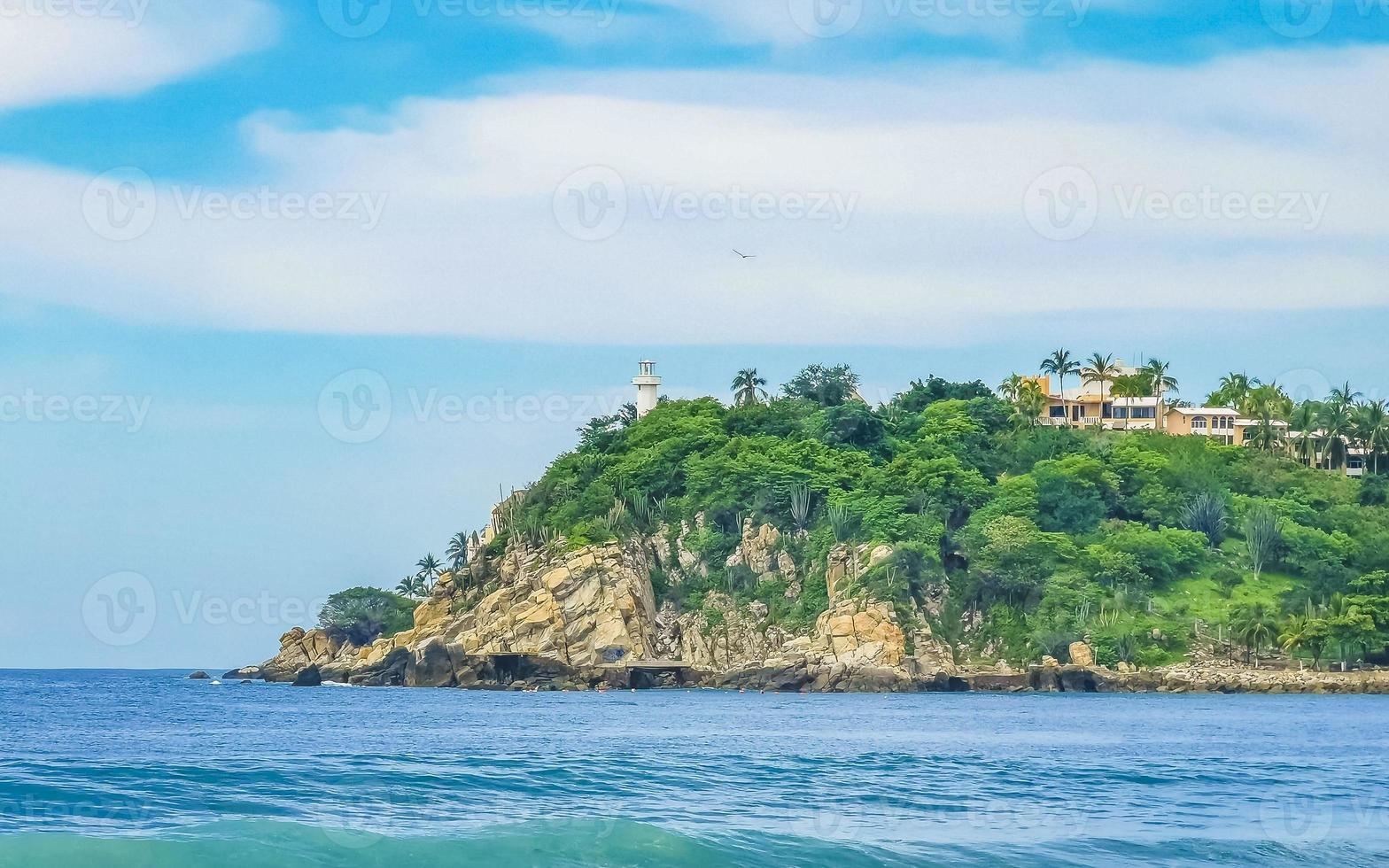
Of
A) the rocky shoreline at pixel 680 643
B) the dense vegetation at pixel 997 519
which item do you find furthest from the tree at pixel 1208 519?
the rocky shoreline at pixel 680 643

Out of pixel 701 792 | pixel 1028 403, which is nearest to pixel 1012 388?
pixel 1028 403

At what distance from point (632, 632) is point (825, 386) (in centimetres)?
3032

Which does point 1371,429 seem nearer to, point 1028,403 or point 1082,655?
point 1028,403

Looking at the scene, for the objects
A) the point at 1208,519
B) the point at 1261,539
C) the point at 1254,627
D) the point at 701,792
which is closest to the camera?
the point at 701,792

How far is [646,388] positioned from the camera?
124m

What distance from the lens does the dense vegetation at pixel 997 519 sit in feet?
299

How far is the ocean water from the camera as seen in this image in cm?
2183

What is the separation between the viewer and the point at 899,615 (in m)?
91.4

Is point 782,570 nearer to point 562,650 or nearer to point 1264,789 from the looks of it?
point 562,650

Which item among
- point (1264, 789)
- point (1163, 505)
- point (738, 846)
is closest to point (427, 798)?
point (738, 846)

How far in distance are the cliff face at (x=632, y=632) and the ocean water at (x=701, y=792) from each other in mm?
32893

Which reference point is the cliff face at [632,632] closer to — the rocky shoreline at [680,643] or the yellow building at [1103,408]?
the rocky shoreline at [680,643]

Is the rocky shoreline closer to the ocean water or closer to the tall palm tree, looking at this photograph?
the ocean water

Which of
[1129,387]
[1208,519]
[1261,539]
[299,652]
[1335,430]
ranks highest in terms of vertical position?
[1129,387]
